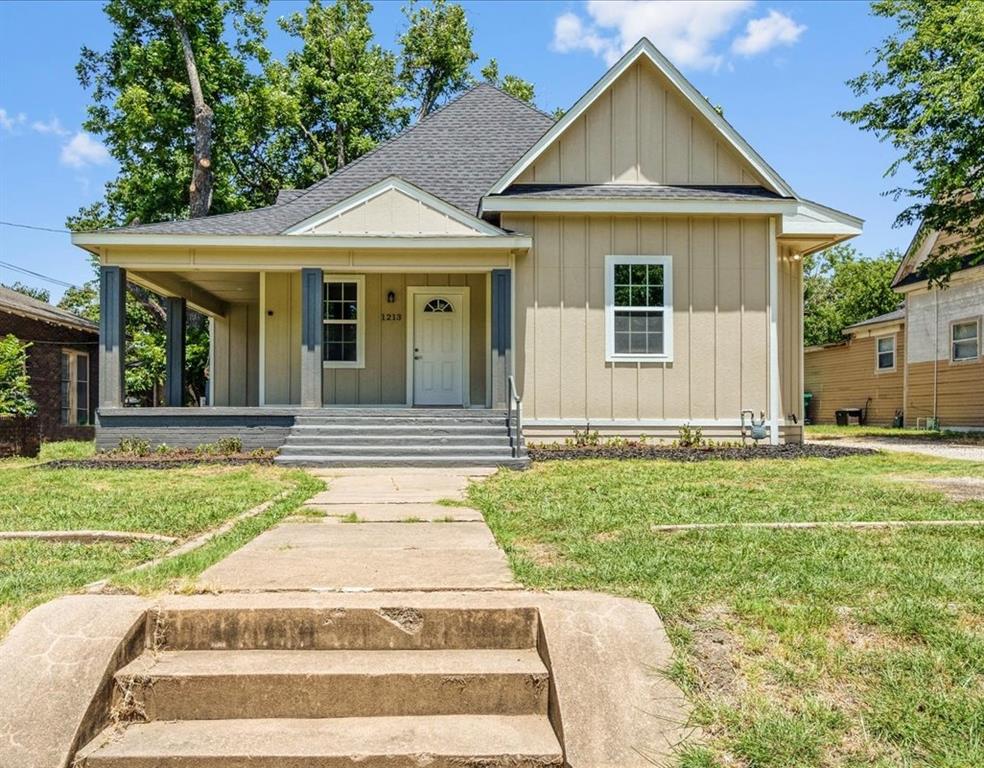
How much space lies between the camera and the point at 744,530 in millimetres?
4871

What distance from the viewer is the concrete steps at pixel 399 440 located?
390 inches

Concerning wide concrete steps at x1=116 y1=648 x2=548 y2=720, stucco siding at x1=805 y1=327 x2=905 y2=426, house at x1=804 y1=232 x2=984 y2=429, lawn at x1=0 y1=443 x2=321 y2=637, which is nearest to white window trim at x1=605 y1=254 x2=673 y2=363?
lawn at x1=0 y1=443 x2=321 y2=637

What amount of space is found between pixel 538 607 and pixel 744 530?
219cm

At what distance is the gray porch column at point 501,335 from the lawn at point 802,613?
5196 mm

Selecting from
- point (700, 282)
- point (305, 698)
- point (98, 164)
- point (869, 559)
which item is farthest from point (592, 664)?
point (98, 164)

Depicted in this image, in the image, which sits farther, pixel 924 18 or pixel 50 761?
pixel 924 18

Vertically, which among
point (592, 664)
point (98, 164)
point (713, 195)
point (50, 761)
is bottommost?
point (50, 761)

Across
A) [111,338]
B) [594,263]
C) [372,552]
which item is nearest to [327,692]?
[372,552]

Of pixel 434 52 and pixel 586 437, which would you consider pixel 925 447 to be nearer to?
pixel 586 437

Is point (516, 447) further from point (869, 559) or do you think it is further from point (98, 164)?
point (98, 164)

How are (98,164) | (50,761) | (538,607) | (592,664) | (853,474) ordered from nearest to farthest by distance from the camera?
(50,761), (592,664), (538,607), (853,474), (98,164)

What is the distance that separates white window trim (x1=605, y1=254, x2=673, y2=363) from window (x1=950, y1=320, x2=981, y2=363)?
37.5ft

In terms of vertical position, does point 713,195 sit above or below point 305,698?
above

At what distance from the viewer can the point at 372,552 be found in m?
4.36
